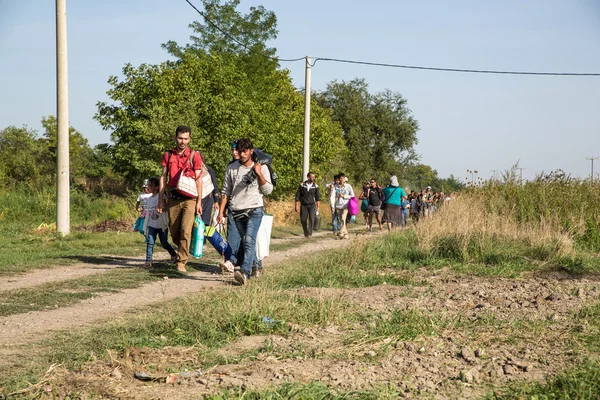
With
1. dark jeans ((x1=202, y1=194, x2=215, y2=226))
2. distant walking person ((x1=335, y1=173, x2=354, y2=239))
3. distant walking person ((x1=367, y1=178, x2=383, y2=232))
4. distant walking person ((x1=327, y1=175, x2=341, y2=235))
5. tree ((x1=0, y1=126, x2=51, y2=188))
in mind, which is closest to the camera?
dark jeans ((x1=202, y1=194, x2=215, y2=226))

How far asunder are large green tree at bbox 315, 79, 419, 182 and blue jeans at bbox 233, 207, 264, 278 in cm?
5920

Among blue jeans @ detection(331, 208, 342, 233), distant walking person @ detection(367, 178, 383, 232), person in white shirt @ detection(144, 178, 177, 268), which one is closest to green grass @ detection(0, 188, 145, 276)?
person in white shirt @ detection(144, 178, 177, 268)

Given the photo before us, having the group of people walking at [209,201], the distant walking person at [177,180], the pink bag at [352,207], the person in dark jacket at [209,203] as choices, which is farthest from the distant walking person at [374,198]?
the distant walking person at [177,180]

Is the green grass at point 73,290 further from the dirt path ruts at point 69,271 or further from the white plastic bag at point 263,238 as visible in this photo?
the white plastic bag at point 263,238

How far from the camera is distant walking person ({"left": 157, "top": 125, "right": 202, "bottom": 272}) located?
11305 mm

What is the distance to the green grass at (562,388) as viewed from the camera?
4504mm

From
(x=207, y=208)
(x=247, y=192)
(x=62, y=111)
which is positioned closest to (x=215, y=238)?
(x=207, y=208)

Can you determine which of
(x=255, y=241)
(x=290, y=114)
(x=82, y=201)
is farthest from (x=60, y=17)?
(x=290, y=114)

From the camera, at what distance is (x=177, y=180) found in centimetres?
1129

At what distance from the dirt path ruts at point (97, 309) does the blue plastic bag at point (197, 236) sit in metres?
0.39

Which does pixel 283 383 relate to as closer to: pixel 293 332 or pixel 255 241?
pixel 293 332

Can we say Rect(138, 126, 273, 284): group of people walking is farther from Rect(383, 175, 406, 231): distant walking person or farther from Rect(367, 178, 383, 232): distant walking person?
Rect(367, 178, 383, 232): distant walking person

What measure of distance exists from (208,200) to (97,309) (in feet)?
14.3

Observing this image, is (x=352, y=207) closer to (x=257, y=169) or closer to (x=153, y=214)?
(x=153, y=214)
